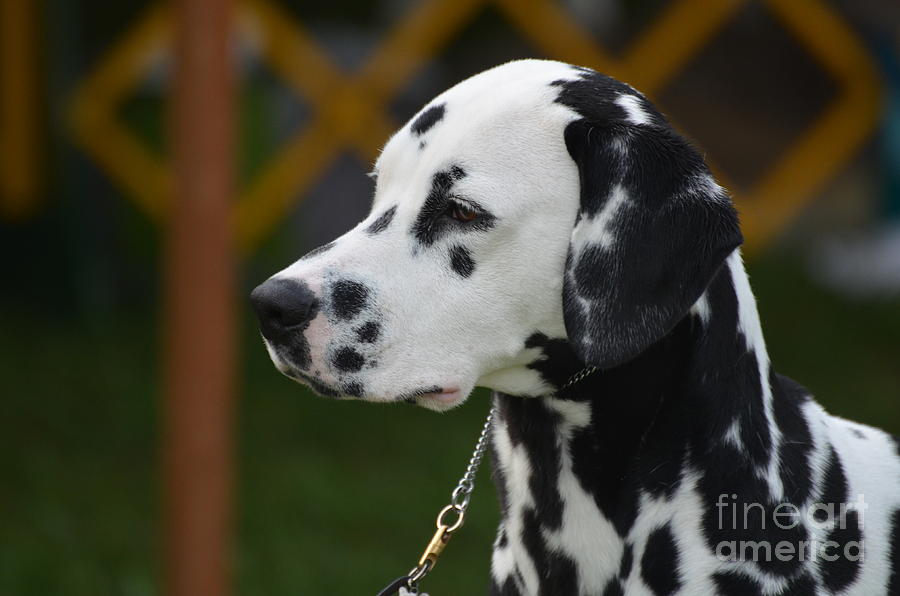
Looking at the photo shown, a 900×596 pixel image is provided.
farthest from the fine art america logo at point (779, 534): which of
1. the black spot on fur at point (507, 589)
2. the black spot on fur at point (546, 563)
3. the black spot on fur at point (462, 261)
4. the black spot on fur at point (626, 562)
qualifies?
the black spot on fur at point (462, 261)

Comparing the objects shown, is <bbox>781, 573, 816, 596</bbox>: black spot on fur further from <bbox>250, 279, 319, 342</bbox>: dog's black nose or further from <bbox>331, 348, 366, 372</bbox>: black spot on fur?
<bbox>250, 279, 319, 342</bbox>: dog's black nose

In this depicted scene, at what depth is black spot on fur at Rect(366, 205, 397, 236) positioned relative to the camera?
101 inches

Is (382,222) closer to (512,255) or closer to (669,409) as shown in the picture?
(512,255)

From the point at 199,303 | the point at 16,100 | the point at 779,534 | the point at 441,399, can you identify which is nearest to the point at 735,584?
the point at 779,534

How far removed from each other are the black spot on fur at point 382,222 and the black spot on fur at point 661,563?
2.75ft

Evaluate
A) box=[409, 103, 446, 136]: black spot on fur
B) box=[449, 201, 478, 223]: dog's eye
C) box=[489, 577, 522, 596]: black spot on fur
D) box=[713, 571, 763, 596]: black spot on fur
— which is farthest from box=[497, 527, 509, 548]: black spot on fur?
box=[409, 103, 446, 136]: black spot on fur

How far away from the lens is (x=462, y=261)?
2533 millimetres

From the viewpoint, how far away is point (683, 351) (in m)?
2.54

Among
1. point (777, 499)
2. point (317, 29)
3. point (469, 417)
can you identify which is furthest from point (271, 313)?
point (317, 29)

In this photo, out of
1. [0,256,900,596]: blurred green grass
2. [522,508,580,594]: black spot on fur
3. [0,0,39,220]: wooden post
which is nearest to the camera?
[522,508,580,594]: black spot on fur

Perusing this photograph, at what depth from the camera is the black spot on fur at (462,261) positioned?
99.6 inches

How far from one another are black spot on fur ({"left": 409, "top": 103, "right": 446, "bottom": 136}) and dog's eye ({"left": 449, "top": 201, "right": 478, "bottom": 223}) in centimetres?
20

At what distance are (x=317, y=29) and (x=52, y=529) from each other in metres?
7.76

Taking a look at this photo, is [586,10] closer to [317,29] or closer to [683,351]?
[317,29]
